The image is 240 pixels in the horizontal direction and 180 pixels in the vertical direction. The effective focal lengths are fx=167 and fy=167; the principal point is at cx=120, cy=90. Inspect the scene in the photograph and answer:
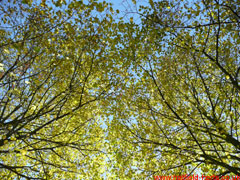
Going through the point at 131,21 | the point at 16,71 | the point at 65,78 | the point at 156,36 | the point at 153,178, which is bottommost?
the point at 153,178

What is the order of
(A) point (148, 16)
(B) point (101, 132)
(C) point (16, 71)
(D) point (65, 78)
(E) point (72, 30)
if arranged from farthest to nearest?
1. (B) point (101, 132)
2. (D) point (65, 78)
3. (A) point (148, 16)
4. (E) point (72, 30)
5. (C) point (16, 71)

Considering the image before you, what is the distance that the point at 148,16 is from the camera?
7160 mm

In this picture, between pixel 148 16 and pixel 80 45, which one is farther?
pixel 148 16

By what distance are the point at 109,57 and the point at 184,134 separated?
518 cm

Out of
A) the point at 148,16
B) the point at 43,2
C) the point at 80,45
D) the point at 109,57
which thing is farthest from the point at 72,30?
the point at 148,16

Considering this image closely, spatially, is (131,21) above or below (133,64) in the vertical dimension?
above

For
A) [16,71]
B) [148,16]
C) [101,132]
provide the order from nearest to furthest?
1. [16,71]
2. [148,16]
3. [101,132]

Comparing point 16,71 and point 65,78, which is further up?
point 65,78

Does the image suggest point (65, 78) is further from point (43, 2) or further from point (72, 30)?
point (43, 2)

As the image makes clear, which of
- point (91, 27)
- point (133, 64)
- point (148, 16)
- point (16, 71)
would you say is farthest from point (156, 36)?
point (16, 71)

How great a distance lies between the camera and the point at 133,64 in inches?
294

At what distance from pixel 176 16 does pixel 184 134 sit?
17.7 ft

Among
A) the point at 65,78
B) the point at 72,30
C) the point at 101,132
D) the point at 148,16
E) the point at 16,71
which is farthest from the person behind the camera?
the point at 101,132

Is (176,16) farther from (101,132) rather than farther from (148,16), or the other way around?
(101,132)
